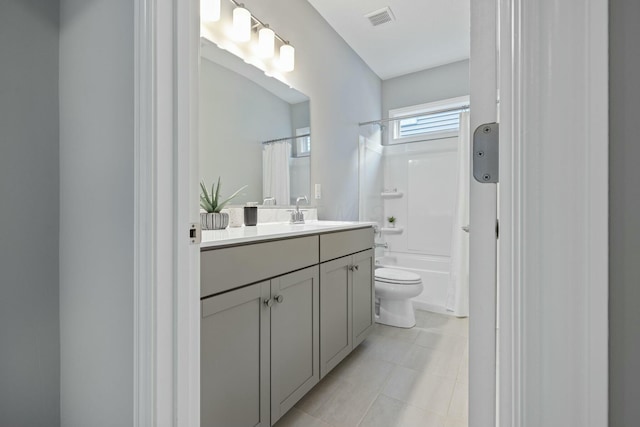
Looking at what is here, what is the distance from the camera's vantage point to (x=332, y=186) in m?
2.71

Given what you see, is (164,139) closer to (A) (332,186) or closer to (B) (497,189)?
(B) (497,189)

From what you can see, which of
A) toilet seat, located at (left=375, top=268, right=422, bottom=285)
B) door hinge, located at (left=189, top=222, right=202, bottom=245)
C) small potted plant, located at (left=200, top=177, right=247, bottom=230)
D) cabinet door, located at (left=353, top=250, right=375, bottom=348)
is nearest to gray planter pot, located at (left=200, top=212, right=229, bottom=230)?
small potted plant, located at (left=200, top=177, right=247, bottom=230)

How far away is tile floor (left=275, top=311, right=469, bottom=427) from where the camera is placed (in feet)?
4.67

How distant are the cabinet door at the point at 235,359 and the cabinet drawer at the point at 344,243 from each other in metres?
0.48

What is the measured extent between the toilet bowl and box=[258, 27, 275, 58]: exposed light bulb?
1.93 metres

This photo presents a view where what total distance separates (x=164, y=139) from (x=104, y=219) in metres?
0.31

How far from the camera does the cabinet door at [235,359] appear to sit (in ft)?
3.24

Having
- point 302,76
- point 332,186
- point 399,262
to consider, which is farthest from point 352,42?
point 399,262

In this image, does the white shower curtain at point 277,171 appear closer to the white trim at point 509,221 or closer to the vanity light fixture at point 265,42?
the vanity light fixture at point 265,42

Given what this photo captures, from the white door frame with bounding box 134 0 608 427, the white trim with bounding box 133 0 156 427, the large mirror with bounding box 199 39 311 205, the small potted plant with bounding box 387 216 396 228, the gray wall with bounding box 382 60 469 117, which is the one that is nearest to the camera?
the white door frame with bounding box 134 0 608 427

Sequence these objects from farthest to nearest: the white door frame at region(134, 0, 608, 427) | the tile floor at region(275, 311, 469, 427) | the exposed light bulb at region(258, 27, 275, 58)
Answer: the exposed light bulb at region(258, 27, 275, 58) < the tile floor at region(275, 311, 469, 427) < the white door frame at region(134, 0, 608, 427)

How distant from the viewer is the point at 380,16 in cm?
253

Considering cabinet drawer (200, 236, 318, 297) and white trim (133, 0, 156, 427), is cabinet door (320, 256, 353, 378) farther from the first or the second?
white trim (133, 0, 156, 427)

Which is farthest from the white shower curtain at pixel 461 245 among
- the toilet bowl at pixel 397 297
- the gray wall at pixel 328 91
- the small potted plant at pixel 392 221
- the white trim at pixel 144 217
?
the white trim at pixel 144 217
